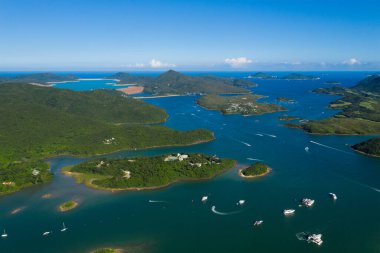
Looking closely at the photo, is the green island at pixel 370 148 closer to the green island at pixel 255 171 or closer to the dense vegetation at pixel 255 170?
the green island at pixel 255 171

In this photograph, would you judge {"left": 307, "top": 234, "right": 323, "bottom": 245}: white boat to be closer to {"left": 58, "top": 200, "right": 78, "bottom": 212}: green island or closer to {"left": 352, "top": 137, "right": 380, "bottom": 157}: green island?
{"left": 58, "top": 200, "right": 78, "bottom": 212}: green island

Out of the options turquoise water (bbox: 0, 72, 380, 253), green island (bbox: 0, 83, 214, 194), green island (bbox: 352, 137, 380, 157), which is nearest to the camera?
turquoise water (bbox: 0, 72, 380, 253)

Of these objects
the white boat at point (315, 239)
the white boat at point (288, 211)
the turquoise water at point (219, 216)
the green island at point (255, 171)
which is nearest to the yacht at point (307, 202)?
the turquoise water at point (219, 216)

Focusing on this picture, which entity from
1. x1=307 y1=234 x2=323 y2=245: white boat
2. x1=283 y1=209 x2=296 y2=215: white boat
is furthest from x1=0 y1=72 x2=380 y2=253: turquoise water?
x1=283 y1=209 x2=296 y2=215: white boat

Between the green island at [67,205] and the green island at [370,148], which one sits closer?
the green island at [67,205]

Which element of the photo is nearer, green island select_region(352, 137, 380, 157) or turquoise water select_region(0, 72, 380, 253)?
turquoise water select_region(0, 72, 380, 253)

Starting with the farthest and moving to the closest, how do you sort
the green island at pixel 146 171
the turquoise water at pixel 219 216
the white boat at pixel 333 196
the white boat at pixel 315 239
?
the green island at pixel 146 171, the white boat at pixel 333 196, the turquoise water at pixel 219 216, the white boat at pixel 315 239

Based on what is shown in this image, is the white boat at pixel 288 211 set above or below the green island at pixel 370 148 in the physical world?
below

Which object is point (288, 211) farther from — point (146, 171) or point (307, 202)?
point (146, 171)
